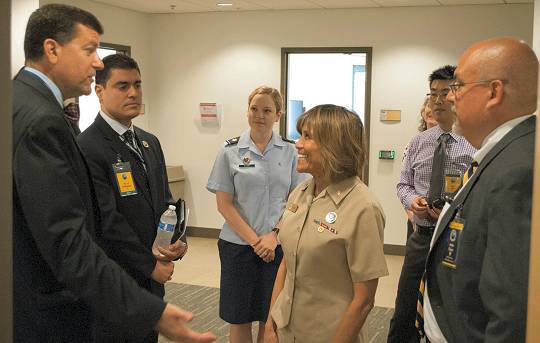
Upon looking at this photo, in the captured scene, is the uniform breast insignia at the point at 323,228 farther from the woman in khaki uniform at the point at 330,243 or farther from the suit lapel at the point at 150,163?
the suit lapel at the point at 150,163

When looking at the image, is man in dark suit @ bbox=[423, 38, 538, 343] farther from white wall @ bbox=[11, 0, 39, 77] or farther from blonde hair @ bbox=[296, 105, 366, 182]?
white wall @ bbox=[11, 0, 39, 77]

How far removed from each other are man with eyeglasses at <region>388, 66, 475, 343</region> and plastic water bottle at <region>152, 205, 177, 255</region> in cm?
149

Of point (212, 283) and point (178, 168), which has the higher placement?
point (178, 168)

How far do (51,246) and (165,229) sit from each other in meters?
0.97

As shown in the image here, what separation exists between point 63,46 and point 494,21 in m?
5.99

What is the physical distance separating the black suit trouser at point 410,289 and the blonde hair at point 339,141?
123 centimetres

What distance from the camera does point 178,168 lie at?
8094 mm

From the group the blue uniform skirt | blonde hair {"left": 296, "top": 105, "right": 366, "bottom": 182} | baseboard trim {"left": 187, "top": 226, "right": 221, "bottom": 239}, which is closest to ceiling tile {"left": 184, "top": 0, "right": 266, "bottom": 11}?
baseboard trim {"left": 187, "top": 226, "right": 221, "bottom": 239}

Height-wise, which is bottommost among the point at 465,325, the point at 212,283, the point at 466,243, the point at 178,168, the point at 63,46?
the point at 212,283

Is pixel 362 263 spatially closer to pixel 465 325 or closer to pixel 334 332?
pixel 334 332

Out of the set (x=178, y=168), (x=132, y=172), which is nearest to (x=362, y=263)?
(x=132, y=172)

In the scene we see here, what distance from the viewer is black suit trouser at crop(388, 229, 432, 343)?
340 centimetres

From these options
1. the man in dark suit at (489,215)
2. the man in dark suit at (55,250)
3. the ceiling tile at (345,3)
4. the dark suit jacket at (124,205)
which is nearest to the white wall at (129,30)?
the ceiling tile at (345,3)

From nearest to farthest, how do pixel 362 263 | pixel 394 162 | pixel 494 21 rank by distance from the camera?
pixel 362 263, pixel 494 21, pixel 394 162
